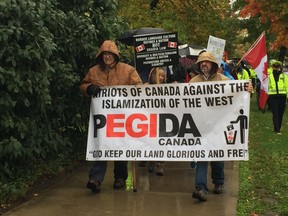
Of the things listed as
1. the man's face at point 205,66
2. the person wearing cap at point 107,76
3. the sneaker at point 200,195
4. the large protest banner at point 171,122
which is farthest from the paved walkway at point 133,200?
the man's face at point 205,66

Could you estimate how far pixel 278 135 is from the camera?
12.3m

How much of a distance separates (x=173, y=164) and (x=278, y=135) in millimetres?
4728

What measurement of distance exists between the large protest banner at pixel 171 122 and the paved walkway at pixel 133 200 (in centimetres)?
49

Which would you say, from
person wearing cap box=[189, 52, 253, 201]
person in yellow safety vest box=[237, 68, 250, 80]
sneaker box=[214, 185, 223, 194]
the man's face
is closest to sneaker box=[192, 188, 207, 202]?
person wearing cap box=[189, 52, 253, 201]

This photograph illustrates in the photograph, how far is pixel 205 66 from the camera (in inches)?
250

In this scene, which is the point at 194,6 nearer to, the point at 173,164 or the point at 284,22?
the point at 284,22

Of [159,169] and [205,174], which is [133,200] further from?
[159,169]

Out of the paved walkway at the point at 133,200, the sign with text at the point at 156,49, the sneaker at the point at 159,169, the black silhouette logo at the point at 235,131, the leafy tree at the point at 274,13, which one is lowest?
the paved walkway at the point at 133,200

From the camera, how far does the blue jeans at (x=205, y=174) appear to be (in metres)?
6.04

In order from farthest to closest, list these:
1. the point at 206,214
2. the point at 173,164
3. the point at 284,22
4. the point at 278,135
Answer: the point at 284,22
the point at 278,135
the point at 173,164
the point at 206,214

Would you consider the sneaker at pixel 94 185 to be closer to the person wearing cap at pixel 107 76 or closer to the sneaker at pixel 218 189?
the person wearing cap at pixel 107 76

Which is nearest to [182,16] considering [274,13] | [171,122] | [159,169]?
[274,13]

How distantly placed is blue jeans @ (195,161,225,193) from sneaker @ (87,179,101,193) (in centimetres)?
127

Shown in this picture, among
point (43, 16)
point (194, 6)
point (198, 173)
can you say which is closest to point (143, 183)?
point (198, 173)
